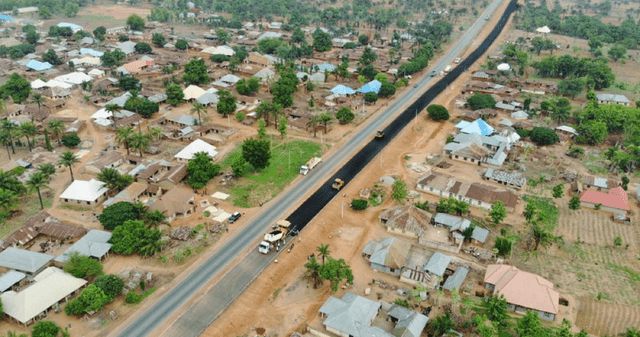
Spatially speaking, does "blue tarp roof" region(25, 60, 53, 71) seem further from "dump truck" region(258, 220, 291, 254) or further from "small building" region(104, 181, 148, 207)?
"dump truck" region(258, 220, 291, 254)

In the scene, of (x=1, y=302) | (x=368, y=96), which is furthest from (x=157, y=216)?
(x=368, y=96)

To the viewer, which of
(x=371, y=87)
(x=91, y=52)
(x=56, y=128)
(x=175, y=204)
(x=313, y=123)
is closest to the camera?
(x=175, y=204)

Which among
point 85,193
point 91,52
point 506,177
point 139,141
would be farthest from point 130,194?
Result: point 91,52

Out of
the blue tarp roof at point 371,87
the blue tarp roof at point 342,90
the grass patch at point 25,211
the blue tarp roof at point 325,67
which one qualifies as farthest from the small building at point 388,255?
the blue tarp roof at point 325,67

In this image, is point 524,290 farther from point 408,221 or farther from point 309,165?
point 309,165

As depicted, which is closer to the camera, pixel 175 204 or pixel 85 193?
pixel 175 204

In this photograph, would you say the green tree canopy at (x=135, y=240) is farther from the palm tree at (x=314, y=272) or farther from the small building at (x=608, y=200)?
the small building at (x=608, y=200)

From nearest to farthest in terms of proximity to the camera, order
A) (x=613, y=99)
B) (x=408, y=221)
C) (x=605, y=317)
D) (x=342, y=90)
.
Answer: (x=605, y=317) < (x=408, y=221) < (x=613, y=99) < (x=342, y=90)

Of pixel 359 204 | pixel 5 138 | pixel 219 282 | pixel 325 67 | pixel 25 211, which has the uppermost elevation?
pixel 359 204

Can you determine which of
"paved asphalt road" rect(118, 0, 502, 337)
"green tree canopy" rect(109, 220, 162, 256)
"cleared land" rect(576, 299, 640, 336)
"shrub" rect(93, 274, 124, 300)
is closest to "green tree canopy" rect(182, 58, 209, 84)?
"paved asphalt road" rect(118, 0, 502, 337)
